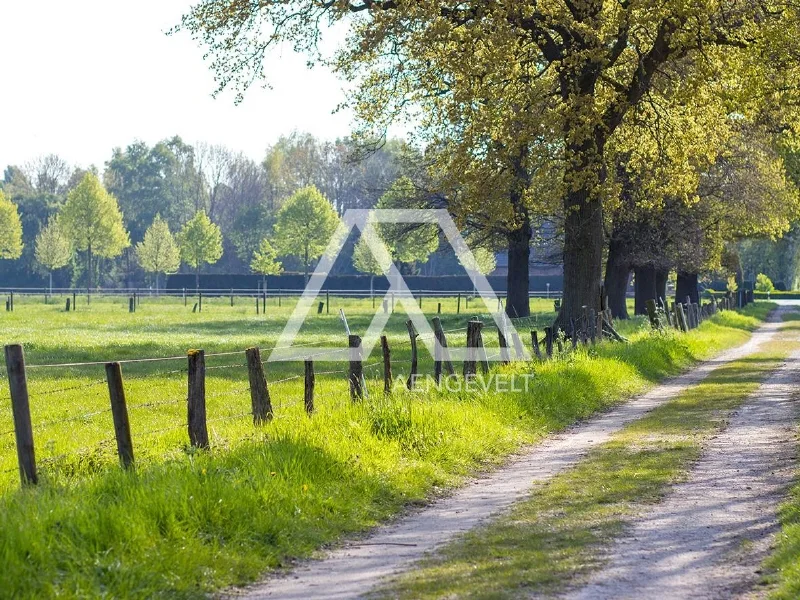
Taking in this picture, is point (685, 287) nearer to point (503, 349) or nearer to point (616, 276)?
point (616, 276)

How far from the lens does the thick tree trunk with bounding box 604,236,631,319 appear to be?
42.0m

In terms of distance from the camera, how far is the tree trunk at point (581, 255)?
2698 cm

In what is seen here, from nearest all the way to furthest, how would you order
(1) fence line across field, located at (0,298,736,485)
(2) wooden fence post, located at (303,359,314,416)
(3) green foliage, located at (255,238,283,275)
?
(1) fence line across field, located at (0,298,736,485) → (2) wooden fence post, located at (303,359,314,416) → (3) green foliage, located at (255,238,283,275)

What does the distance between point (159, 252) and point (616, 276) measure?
63.4 meters

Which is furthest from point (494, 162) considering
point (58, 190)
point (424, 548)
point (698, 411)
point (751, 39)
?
point (58, 190)

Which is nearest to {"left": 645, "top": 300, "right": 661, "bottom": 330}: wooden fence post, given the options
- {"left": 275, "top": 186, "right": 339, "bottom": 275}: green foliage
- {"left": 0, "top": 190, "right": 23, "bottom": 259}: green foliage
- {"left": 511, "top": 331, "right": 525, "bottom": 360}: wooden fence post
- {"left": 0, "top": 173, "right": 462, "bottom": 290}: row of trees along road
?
{"left": 511, "top": 331, "right": 525, "bottom": 360}: wooden fence post

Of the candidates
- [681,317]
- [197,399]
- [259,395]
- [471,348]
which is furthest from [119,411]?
[681,317]

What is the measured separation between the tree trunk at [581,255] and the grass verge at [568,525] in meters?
10.0

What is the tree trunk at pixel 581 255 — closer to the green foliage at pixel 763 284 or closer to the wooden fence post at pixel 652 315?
the wooden fence post at pixel 652 315

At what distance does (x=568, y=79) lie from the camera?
2445 centimetres

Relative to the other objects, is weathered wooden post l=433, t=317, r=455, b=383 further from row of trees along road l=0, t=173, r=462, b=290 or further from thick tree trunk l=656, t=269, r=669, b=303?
row of trees along road l=0, t=173, r=462, b=290

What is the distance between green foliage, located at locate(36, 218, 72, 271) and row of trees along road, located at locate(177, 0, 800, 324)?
74.6 metres

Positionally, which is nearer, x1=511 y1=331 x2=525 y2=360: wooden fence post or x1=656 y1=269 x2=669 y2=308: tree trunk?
x1=511 y1=331 x2=525 y2=360: wooden fence post

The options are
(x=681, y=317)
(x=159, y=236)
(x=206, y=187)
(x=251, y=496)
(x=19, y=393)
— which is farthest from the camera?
(x=206, y=187)
